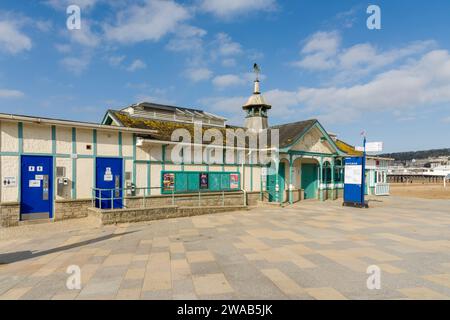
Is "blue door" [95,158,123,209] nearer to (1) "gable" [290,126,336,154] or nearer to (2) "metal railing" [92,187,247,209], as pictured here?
(2) "metal railing" [92,187,247,209]

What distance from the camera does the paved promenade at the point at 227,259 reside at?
4.48 metres

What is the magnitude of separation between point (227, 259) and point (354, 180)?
11.9 meters

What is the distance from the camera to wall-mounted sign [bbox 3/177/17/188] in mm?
9438

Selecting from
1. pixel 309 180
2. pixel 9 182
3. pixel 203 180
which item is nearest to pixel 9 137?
pixel 9 182

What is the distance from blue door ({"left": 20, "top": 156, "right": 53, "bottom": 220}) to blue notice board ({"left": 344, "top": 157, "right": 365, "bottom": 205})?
14.9 meters

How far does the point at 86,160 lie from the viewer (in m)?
11.1

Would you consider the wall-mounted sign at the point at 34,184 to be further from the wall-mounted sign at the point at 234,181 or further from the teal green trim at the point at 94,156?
the wall-mounted sign at the point at 234,181

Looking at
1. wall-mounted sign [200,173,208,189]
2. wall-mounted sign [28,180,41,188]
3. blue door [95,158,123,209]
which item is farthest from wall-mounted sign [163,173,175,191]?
→ wall-mounted sign [28,180,41,188]

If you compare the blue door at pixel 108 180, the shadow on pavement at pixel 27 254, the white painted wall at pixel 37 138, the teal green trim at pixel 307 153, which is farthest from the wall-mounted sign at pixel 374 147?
the white painted wall at pixel 37 138

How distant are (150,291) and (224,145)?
11282mm

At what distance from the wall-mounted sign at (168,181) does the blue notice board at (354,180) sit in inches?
394

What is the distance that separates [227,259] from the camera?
6.11 m
